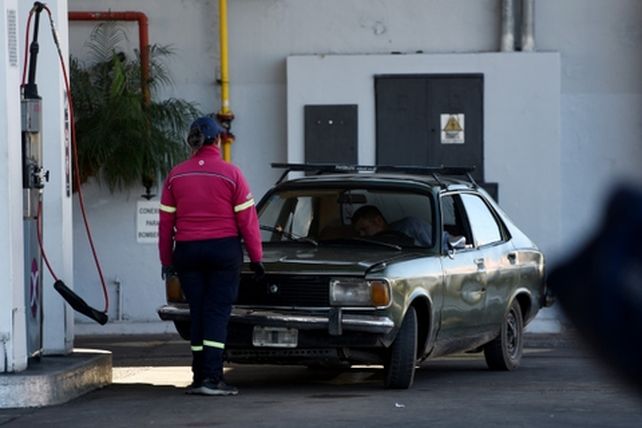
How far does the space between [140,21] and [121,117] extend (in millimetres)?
1262

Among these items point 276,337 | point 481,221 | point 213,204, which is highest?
point 213,204

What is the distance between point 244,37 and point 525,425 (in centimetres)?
867

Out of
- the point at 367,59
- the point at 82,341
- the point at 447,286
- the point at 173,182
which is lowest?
the point at 82,341

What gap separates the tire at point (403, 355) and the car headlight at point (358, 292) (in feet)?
1.03

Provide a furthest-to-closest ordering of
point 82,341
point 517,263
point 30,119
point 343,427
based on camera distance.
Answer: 1. point 82,341
2. point 517,263
3. point 30,119
4. point 343,427

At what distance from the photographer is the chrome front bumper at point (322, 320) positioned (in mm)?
9039

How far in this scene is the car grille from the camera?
9242 millimetres

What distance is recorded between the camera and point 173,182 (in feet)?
30.6

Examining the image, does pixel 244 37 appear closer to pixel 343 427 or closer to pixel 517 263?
pixel 517 263

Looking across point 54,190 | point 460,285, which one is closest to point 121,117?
point 54,190

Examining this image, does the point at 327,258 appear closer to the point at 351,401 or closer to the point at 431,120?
the point at 351,401

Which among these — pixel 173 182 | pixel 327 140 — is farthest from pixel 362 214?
pixel 327 140

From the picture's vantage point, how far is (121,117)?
14688 mm

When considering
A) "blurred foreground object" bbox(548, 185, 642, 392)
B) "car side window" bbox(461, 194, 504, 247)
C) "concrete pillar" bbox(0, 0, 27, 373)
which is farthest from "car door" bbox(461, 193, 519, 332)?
"blurred foreground object" bbox(548, 185, 642, 392)
